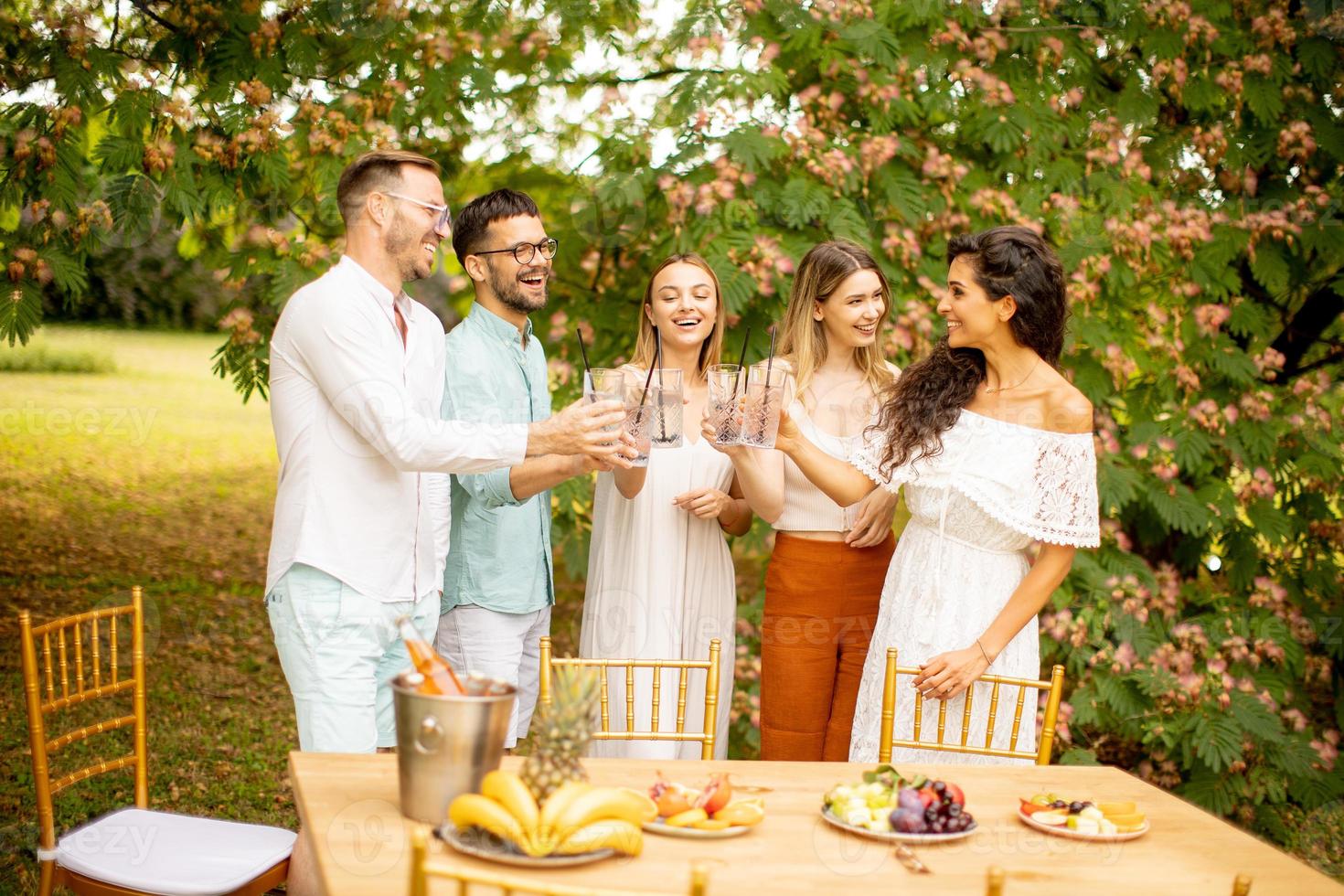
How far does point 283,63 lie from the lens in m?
4.46

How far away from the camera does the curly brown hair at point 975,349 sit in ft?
10.2

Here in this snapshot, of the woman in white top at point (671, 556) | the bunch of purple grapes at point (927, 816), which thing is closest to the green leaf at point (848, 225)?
the woman in white top at point (671, 556)

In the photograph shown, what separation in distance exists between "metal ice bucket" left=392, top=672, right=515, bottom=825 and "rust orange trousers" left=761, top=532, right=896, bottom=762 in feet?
5.18

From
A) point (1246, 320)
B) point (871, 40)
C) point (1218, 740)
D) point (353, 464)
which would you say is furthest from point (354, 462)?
point (1246, 320)

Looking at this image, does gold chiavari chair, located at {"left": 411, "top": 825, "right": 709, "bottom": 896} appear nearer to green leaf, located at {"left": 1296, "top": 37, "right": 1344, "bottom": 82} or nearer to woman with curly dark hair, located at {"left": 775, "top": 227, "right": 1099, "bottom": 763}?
woman with curly dark hair, located at {"left": 775, "top": 227, "right": 1099, "bottom": 763}

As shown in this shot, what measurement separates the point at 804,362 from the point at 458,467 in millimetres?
1283

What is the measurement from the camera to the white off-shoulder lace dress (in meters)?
3.04

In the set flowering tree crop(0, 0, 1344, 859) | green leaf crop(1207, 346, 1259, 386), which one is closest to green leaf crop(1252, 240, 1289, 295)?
flowering tree crop(0, 0, 1344, 859)

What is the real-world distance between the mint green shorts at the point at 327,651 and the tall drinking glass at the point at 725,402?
860 millimetres

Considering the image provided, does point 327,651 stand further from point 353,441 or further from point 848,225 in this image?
point 848,225

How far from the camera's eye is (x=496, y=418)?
11.0 feet

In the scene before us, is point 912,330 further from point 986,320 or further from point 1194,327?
point 986,320

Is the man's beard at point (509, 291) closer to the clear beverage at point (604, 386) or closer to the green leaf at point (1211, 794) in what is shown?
the clear beverage at point (604, 386)

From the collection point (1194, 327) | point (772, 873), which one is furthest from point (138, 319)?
point (772, 873)
